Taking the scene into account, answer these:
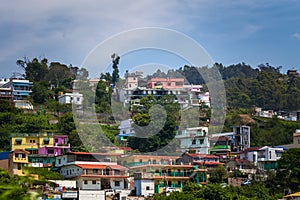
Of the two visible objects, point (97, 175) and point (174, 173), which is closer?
point (97, 175)

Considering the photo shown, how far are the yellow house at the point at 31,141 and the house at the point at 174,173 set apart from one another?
11.3ft

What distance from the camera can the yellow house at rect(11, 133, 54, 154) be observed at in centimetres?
2143

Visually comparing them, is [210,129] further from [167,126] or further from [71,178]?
[71,178]

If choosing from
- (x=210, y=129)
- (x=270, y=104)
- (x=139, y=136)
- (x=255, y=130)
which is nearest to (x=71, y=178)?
(x=139, y=136)

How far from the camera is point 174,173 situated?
1980 cm

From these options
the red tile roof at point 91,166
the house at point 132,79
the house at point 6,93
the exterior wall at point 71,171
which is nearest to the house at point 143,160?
the red tile roof at point 91,166

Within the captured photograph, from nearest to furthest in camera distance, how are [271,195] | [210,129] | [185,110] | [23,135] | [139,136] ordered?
[271,195], [23,135], [139,136], [210,129], [185,110]

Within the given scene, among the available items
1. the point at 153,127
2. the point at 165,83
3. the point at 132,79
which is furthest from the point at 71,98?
the point at 153,127

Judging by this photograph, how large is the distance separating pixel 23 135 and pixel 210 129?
794 centimetres

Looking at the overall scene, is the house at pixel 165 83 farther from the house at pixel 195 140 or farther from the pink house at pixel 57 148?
the pink house at pixel 57 148

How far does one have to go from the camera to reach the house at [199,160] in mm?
20859

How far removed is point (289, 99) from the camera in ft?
114

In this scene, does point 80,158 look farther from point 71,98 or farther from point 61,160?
point 71,98

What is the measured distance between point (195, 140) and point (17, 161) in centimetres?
768
